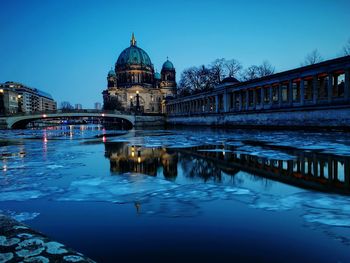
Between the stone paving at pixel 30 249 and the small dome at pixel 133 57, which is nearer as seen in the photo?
the stone paving at pixel 30 249

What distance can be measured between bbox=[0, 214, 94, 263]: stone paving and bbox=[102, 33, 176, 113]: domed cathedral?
136482 mm

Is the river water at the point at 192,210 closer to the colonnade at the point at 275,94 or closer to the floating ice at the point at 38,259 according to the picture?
the floating ice at the point at 38,259

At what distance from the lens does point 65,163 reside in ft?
40.6

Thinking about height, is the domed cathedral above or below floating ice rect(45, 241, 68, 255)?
above

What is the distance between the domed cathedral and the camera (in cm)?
14188

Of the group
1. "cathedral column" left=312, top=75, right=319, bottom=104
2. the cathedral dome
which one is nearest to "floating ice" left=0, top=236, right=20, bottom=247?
"cathedral column" left=312, top=75, right=319, bottom=104

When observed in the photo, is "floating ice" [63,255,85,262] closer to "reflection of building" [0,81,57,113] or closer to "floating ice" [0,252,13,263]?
"floating ice" [0,252,13,263]

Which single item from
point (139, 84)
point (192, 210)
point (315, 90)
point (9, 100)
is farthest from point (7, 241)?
point (9, 100)

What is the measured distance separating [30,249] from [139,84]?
14366 cm

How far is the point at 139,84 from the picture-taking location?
474ft

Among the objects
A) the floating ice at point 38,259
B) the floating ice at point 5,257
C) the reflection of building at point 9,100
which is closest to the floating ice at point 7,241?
the floating ice at point 5,257

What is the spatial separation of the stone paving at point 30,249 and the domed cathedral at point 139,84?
136 meters

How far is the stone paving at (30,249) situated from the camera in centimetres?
306

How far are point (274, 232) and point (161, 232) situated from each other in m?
1.64
